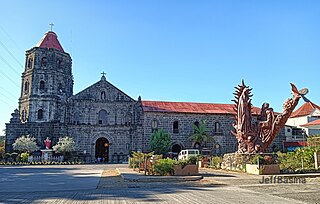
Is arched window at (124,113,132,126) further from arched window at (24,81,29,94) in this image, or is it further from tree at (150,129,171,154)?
arched window at (24,81,29,94)

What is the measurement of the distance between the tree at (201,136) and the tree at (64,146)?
13.9m

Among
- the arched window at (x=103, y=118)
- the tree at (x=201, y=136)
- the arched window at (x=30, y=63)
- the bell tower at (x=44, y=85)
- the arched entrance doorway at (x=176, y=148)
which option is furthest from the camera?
the arched window at (x=30, y=63)

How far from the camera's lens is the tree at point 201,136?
3488 cm

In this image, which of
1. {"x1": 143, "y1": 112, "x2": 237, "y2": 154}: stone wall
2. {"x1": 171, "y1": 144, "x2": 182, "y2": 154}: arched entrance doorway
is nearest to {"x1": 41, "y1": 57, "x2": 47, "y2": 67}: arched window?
{"x1": 143, "y1": 112, "x2": 237, "y2": 154}: stone wall

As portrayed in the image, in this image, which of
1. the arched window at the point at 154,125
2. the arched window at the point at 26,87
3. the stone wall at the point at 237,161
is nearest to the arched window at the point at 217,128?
the arched window at the point at 154,125

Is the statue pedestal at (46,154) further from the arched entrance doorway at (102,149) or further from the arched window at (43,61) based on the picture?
the arched window at (43,61)

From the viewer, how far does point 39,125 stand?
35.1 metres

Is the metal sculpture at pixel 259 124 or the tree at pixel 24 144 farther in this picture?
the tree at pixel 24 144

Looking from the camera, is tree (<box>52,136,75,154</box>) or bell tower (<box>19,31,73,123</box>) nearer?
tree (<box>52,136,75,154</box>)

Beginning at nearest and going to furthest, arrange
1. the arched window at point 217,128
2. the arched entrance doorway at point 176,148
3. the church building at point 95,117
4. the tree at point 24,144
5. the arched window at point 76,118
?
the tree at point 24,144, the church building at point 95,117, the arched window at point 76,118, the arched entrance doorway at point 176,148, the arched window at point 217,128

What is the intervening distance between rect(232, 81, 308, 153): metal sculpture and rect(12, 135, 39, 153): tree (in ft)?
77.7

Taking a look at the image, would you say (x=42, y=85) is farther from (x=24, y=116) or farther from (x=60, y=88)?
(x=24, y=116)

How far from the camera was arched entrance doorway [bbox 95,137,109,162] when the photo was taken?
3675cm

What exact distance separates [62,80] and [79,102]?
4.07 metres
